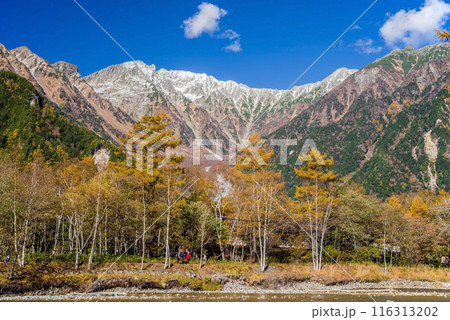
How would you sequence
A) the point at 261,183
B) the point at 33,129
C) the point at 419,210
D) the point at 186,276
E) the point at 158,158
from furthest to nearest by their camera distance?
the point at 33,129 → the point at 419,210 → the point at 261,183 → the point at 158,158 → the point at 186,276

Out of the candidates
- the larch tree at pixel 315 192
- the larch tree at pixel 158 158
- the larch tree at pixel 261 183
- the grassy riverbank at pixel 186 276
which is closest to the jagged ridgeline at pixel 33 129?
the larch tree at pixel 158 158

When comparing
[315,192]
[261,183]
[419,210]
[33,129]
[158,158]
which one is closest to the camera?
[158,158]

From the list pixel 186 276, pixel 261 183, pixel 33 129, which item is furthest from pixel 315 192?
pixel 33 129

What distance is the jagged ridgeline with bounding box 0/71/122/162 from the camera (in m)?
100

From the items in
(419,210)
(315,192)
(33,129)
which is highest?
(33,129)

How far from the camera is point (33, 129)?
108m

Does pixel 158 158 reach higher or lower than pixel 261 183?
higher

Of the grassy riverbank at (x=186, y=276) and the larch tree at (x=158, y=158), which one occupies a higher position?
the larch tree at (x=158, y=158)

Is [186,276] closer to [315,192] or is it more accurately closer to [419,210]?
[315,192]

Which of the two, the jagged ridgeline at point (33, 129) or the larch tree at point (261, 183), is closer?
the larch tree at point (261, 183)

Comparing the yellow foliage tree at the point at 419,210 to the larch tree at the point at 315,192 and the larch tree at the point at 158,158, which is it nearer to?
the larch tree at the point at 315,192

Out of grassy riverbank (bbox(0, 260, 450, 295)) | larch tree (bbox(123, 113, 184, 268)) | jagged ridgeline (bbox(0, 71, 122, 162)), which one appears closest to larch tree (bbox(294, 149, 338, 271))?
grassy riverbank (bbox(0, 260, 450, 295))

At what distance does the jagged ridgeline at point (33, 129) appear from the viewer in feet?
328

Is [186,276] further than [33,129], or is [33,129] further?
[33,129]
